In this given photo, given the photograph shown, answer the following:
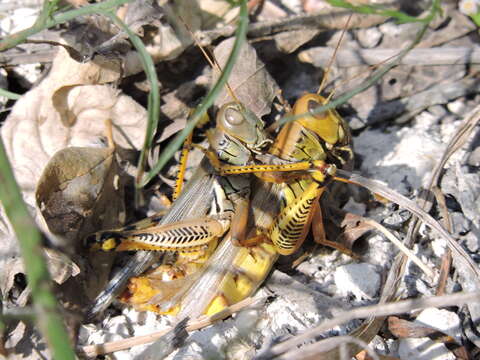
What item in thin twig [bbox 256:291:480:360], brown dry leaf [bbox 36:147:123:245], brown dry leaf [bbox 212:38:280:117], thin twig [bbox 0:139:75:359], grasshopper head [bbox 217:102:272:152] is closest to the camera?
thin twig [bbox 0:139:75:359]

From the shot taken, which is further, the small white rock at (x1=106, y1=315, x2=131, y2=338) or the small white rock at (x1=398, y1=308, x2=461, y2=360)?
the small white rock at (x1=106, y1=315, x2=131, y2=338)

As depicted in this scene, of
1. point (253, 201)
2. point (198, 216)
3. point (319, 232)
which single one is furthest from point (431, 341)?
point (198, 216)

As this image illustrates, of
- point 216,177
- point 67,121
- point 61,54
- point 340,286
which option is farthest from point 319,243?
point 61,54

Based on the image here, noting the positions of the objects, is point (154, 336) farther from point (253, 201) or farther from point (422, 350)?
point (422, 350)

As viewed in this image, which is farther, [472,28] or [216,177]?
[472,28]

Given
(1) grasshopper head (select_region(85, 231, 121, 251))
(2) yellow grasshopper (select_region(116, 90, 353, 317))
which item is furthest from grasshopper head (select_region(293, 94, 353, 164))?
(1) grasshopper head (select_region(85, 231, 121, 251))

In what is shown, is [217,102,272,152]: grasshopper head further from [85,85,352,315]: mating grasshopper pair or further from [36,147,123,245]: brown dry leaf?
[36,147,123,245]: brown dry leaf

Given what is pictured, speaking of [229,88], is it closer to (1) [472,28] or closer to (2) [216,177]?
(2) [216,177]
